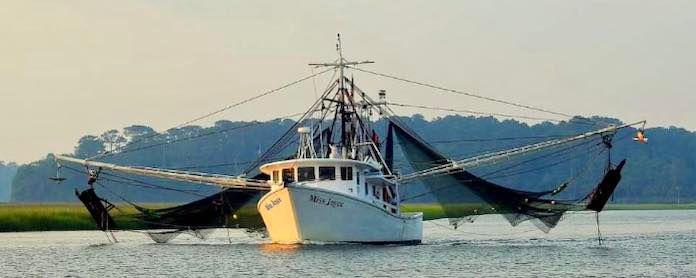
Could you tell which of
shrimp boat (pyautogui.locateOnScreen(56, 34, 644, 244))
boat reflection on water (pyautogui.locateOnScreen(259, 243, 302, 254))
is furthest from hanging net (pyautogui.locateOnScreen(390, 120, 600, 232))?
boat reflection on water (pyautogui.locateOnScreen(259, 243, 302, 254))

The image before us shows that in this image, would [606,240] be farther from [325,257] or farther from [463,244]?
[325,257]

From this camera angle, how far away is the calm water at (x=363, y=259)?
1935 inches

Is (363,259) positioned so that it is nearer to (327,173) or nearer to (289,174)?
(327,173)

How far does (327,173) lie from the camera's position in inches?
2290

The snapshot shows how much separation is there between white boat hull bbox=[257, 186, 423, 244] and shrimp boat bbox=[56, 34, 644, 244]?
41 millimetres

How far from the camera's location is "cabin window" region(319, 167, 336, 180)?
5806 cm

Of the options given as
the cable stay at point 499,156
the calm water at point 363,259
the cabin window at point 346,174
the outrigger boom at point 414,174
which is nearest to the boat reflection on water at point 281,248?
the calm water at point 363,259

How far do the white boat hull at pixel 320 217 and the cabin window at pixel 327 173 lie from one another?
163 cm

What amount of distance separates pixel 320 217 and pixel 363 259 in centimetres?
511

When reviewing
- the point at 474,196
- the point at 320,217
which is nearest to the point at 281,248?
the point at 320,217

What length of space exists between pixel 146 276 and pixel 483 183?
19.4 m

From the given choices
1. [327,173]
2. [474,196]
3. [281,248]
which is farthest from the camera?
[474,196]

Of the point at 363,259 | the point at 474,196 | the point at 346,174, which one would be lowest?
the point at 363,259

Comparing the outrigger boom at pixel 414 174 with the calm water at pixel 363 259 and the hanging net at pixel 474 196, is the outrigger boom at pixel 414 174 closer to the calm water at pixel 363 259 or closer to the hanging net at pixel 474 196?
the hanging net at pixel 474 196
